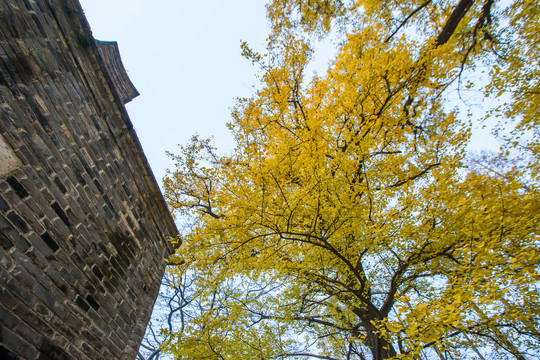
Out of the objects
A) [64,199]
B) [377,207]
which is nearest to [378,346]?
[377,207]

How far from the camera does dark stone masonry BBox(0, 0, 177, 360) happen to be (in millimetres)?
2133

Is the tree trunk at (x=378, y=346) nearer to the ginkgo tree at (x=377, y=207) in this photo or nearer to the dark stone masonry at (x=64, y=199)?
the ginkgo tree at (x=377, y=207)

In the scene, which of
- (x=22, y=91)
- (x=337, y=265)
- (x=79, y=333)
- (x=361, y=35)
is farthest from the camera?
(x=361, y=35)

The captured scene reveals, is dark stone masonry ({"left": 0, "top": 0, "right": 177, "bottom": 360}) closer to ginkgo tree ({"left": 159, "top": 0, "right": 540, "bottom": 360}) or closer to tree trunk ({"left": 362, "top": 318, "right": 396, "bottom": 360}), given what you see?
ginkgo tree ({"left": 159, "top": 0, "right": 540, "bottom": 360})

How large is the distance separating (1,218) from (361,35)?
686 cm

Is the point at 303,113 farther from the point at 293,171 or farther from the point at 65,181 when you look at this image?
the point at 65,181

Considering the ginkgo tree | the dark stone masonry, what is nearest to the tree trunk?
the ginkgo tree

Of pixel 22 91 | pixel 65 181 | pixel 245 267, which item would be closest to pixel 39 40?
pixel 22 91

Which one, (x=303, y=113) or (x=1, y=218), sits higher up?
(x=303, y=113)

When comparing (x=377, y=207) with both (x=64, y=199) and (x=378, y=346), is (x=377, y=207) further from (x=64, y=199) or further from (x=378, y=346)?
(x=64, y=199)

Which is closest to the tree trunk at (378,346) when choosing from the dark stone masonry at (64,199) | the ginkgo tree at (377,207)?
the ginkgo tree at (377,207)

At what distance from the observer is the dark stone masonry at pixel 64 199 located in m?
2.13

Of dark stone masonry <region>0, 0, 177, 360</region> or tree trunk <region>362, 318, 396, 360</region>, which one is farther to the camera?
tree trunk <region>362, 318, 396, 360</region>

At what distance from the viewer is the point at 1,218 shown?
6.48 feet
